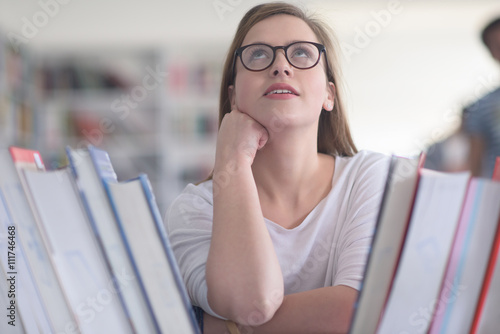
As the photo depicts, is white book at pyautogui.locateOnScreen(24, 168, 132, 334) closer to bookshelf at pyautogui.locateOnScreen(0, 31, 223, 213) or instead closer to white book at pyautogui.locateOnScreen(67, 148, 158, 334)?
white book at pyautogui.locateOnScreen(67, 148, 158, 334)

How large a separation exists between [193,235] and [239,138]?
0.70 feet

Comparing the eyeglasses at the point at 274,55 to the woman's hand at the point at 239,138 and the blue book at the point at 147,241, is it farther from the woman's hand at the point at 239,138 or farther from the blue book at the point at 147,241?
the blue book at the point at 147,241

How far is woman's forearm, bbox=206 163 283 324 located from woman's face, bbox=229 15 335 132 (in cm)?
28

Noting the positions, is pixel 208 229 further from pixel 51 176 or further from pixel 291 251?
pixel 51 176

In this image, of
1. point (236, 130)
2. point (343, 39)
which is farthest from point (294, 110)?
point (343, 39)

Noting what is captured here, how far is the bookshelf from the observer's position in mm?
4926

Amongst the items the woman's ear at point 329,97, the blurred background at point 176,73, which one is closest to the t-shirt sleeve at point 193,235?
the woman's ear at point 329,97

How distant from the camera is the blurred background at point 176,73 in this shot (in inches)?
194

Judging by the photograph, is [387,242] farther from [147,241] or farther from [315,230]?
[315,230]

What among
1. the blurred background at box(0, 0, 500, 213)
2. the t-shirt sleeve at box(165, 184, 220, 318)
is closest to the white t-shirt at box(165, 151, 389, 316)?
the t-shirt sleeve at box(165, 184, 220, 318)

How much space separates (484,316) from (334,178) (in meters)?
0.68

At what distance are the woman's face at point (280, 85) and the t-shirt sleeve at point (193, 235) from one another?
0.22 metres

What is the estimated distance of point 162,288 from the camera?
1.44 feet

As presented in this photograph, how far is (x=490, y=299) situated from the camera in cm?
42
